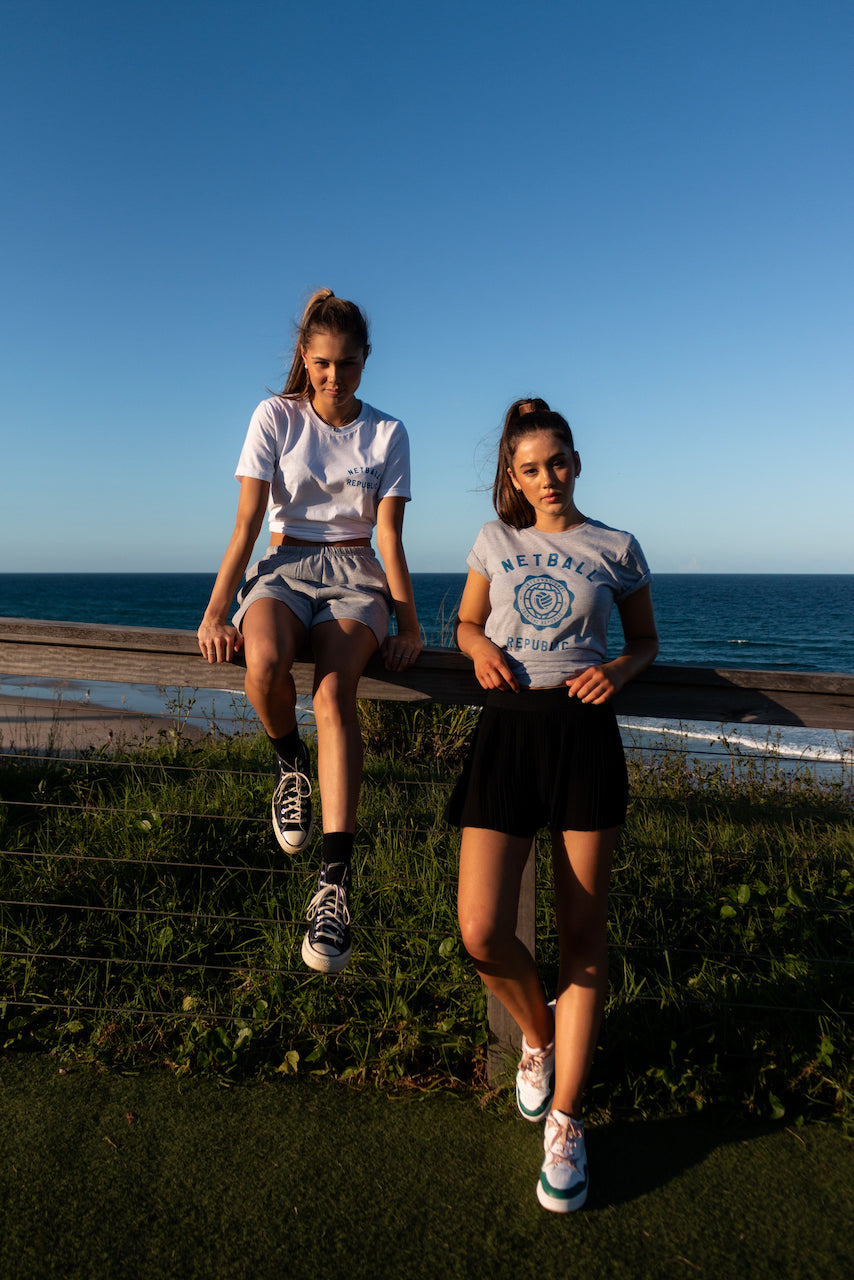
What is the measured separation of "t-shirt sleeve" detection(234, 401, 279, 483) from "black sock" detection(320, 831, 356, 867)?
1.08 meters

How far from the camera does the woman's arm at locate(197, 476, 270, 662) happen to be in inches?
89.7

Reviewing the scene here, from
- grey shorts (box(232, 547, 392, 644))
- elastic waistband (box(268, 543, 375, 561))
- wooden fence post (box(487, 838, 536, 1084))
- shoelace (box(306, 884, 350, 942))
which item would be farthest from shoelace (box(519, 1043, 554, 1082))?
elastic waistband (box(268, 543, 375, 561))

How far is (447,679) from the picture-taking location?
2.37 metres

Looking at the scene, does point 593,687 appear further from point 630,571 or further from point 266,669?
point 266,669

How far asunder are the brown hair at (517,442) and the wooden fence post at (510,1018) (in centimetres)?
94

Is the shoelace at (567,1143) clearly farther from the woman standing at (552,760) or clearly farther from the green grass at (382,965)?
the green grass at (382,965)

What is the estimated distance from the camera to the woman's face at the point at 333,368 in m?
2.43

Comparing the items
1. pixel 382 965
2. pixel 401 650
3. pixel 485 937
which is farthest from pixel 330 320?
pixel 382 965

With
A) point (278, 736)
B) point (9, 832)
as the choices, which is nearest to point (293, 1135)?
point (278, 736)

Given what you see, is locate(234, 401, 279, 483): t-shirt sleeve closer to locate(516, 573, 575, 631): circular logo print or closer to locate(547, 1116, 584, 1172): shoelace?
locate(516, 573, 575, 631): circular logo print

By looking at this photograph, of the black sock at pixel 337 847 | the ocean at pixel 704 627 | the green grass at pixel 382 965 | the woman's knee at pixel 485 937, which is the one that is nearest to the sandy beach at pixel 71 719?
the ocean at pixel 704 627

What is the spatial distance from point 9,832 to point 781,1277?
10.6ft

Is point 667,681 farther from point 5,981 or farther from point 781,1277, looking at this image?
point 5,981

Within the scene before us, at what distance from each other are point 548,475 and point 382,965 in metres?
1.66
